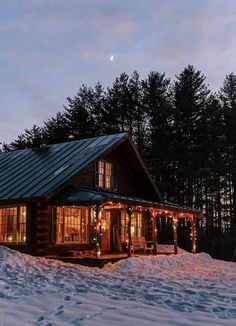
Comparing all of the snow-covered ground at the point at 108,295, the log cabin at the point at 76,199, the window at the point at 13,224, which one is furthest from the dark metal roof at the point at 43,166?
the snow-covered ground at the point at 108,295

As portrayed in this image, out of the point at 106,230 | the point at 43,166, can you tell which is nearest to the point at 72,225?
the point at 43,166

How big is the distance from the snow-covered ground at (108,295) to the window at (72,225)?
12.0 feet

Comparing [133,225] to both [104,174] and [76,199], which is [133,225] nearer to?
[104,174]

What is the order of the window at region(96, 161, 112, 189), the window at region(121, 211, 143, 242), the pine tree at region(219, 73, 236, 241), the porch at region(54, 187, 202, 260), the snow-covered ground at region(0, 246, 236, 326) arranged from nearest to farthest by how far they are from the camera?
the snow-covered ground at region(0, 246, 236, 326), the porch at region(54, 187, 202, 260), the window at region(96, 161, 112, 189), the window at region(121, 211, 143, 242), the pine tree at region(219, 73, 236, 241)

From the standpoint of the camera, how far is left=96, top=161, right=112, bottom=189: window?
877 inches

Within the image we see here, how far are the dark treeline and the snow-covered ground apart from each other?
2261cm

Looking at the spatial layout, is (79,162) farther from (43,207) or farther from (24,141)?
(24,141)

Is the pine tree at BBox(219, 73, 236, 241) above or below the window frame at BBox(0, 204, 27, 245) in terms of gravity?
above

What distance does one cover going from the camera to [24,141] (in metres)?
46.0

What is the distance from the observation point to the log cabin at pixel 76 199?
1800 cm

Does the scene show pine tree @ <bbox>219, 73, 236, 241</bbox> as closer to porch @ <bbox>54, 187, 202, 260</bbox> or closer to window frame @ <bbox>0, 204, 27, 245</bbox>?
porch @ <bbox>54, 187, 202, 260</bbox>

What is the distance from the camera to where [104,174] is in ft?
74.6

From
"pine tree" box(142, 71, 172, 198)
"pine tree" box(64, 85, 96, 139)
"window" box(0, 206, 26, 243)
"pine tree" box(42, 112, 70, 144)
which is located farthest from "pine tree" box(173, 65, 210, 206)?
"window" box(0, 206, 26, 243)

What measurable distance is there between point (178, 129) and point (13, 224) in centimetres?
2306
